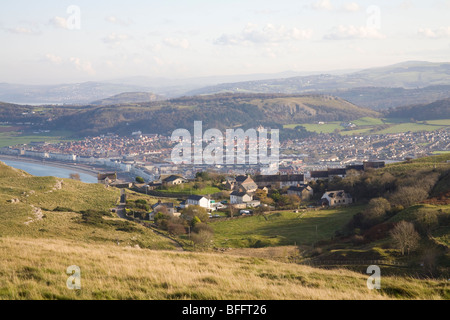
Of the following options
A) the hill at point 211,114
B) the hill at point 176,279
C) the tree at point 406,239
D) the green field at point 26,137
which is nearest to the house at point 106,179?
the tree at point 406,239

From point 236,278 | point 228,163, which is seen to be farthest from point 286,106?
point 236,278

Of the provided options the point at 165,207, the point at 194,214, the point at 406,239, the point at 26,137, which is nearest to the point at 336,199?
the point at 194,214

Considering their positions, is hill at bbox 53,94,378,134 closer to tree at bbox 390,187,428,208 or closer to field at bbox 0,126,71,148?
field at bbox 0,126,71,148

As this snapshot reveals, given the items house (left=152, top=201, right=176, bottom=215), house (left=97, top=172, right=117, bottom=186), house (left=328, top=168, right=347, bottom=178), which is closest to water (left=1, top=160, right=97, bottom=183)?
house (left=97, top=172, right=117, bottom=186)

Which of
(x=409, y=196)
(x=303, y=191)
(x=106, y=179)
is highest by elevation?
(x=409, y=196)

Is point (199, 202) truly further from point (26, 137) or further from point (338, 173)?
point (26, 137)

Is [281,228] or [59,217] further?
[281,228]
